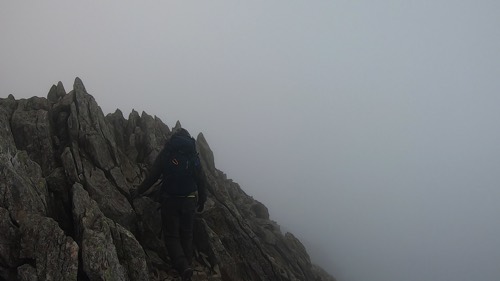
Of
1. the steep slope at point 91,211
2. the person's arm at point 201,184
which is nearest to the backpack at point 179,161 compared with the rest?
the person's arm at point 201,184

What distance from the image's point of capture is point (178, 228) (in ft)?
49.2

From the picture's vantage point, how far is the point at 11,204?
38.9 feet

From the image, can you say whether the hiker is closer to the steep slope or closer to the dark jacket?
the dark jacket

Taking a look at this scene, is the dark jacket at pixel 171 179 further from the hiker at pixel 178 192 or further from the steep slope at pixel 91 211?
the steep slope at pixel 91 211

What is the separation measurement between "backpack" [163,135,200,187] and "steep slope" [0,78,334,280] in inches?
128

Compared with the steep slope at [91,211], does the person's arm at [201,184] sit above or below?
above

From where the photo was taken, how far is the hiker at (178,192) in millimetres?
14555

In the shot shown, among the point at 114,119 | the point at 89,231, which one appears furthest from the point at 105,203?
the point at 114,119

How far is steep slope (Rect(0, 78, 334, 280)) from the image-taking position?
11.2m

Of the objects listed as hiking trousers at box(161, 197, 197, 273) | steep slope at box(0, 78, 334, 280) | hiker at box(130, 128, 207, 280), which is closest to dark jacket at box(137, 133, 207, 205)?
hiker at box(130, 128, 207, 280)

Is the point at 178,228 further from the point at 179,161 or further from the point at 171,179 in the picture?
the point at 179,161

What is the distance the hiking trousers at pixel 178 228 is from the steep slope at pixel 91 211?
1.13 metres

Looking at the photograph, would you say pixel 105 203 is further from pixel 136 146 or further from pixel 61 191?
pixel 136 146

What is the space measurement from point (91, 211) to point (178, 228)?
3985mm
